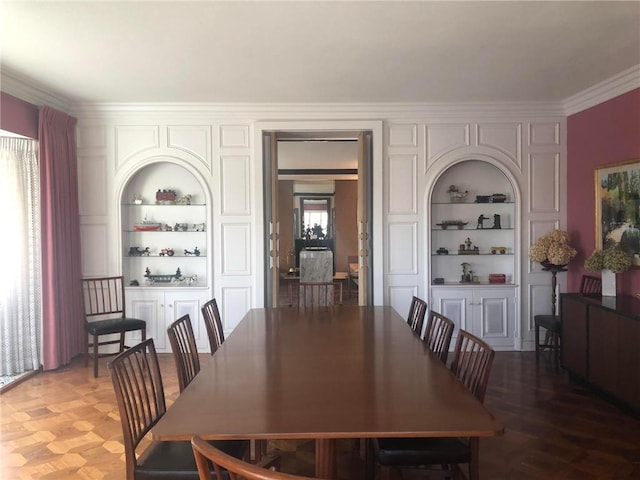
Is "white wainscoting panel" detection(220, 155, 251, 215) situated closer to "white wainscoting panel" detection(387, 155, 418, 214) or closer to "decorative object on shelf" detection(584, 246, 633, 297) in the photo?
"white wainscoting panel" detection(387, 155, 418, 214)

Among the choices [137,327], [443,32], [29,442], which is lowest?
[29,442]

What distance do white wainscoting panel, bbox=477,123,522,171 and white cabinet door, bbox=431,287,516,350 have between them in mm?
1541

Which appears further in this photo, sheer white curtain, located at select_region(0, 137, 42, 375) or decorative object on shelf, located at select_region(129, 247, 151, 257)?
decorative object on shelf, located at select_region(129, 247, 151, 257)

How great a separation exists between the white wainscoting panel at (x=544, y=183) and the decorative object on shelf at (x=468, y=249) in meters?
0.76

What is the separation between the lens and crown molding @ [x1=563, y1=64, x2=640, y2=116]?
3979 mm

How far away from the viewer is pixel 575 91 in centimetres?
461

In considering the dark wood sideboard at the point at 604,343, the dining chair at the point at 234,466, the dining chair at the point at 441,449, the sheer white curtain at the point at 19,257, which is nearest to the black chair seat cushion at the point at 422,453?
the dining chair at the point at 441,449

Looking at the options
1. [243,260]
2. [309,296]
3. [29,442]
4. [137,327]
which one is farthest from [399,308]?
[29,442]

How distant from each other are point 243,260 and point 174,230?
3.02ft

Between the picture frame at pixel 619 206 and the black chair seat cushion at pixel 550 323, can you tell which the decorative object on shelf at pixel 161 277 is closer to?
the black chair seat cushion at pixel 550 323

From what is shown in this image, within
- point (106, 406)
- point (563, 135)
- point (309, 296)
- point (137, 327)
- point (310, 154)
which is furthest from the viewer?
point (310, 154)

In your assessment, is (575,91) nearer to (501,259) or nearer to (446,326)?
(501,259)

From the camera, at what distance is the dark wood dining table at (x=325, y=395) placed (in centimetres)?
160

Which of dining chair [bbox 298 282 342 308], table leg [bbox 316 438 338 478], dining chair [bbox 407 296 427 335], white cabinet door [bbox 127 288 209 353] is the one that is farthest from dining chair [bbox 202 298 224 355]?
white cabinet door [bbox 127 288 209 353]
